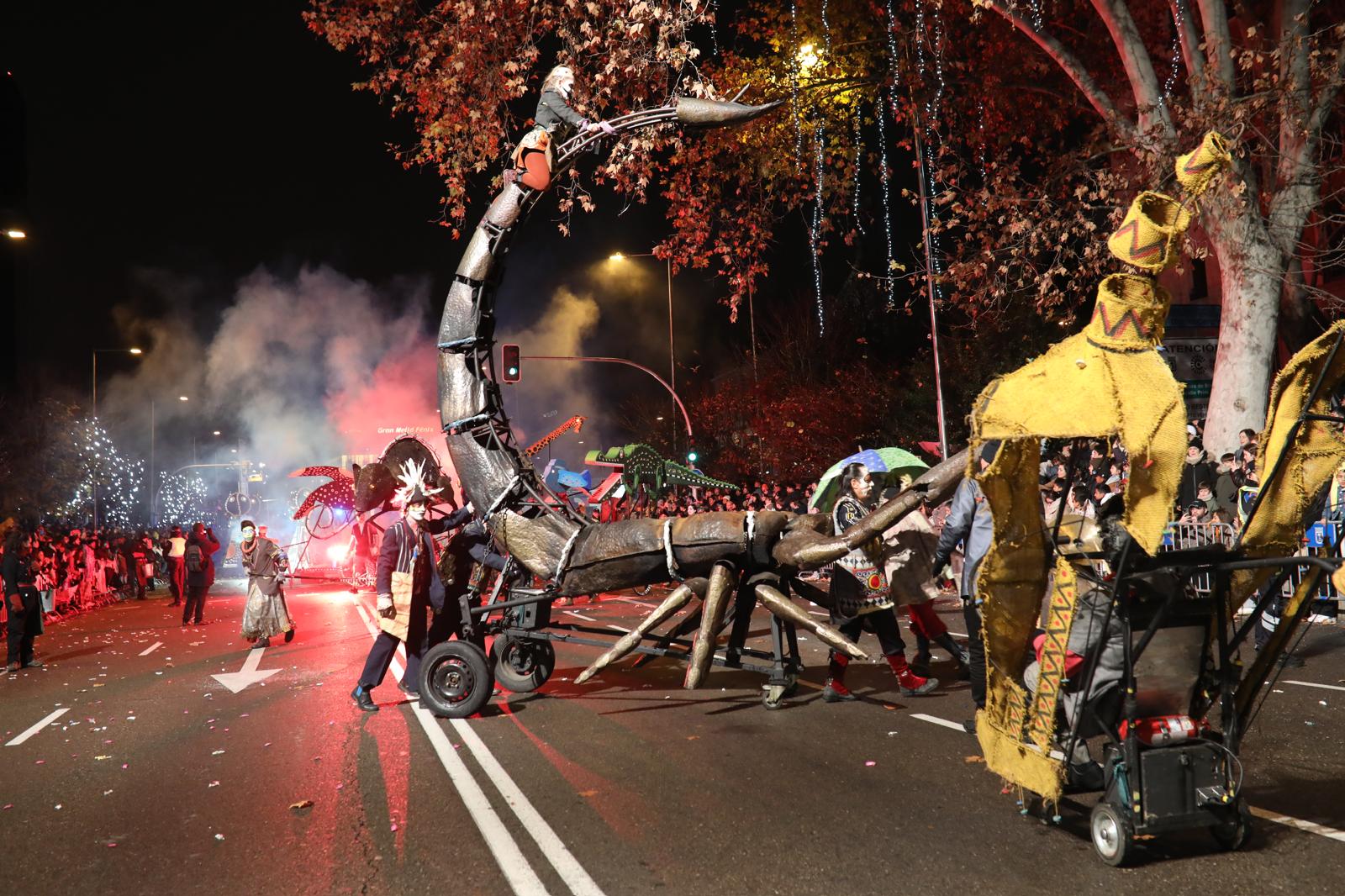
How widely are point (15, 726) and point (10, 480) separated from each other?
25739 mm

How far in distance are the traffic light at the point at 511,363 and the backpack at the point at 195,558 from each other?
7.00 m

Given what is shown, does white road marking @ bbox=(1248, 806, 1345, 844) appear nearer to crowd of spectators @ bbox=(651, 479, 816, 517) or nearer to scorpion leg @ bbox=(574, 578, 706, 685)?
scorpion leg @ bbox=(574, 578, 706, 685)

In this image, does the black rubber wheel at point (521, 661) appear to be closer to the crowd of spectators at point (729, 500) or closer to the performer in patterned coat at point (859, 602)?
the performer in patterned coat at point (859, 602)

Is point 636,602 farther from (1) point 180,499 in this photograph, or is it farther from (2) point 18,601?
(1) point 180,499

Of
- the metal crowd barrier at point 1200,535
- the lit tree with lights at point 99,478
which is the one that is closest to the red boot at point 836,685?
the metal crowd barrier at point 1200,535

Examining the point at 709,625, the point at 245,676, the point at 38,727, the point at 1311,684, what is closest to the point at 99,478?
the point at 245,676

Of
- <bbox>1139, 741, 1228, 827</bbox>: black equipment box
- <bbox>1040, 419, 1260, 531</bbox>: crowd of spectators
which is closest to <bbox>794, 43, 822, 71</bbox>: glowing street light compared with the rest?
<bbox>1040, 419, 1260, 531</bbox>: crowd of spectators

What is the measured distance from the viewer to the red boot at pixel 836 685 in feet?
28.3

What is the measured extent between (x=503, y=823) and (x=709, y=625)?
2.86 metres

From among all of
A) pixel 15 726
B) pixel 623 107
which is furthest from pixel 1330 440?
pixel 623 107

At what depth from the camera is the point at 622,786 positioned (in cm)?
614

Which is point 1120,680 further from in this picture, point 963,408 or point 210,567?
point 963,408

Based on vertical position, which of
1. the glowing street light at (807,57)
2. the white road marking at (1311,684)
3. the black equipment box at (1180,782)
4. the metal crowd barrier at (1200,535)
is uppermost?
the glowing street light at (807,57)

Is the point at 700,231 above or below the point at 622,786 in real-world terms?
above
